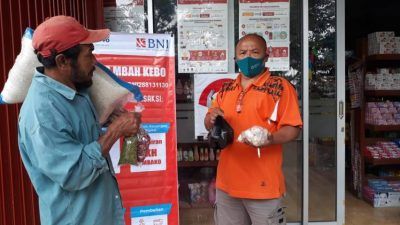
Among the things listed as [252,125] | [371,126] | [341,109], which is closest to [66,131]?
[252,125]

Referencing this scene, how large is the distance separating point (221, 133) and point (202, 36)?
62.8 inches

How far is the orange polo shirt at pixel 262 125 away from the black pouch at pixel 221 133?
69 mm

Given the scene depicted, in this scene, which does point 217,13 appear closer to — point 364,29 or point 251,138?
→ point 251,138

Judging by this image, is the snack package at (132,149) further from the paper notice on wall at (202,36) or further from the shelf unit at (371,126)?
the shelf unit at (371,126)

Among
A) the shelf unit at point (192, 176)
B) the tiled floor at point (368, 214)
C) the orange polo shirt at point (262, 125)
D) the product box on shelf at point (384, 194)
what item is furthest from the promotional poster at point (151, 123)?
the product box on shelf at point (384, 194)

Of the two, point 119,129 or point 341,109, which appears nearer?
point 119,129

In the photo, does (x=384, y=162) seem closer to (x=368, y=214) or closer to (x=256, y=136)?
(x=368, y=214)

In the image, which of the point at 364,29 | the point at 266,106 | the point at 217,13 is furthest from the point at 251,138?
the point at 364,29

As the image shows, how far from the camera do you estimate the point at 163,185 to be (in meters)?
2.82

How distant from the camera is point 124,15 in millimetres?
3455

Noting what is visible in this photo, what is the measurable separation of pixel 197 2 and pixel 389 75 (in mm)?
2439

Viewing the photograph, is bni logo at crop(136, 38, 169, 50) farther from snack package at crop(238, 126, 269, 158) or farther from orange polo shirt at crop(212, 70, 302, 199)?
snack package at crop(238, 126, 269, 158)

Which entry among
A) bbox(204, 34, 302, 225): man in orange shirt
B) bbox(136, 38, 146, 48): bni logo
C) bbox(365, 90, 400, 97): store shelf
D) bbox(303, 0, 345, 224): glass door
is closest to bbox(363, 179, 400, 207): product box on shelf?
bbox(303, 0, 345, 224): glass door

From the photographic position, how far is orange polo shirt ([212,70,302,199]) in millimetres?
2143
